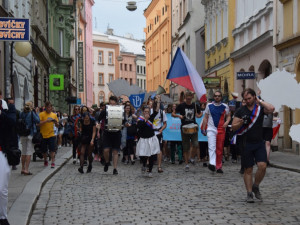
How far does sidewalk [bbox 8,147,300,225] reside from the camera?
8.21 meters

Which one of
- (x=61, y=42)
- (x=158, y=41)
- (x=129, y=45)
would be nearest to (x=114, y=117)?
(x=61, y=42)

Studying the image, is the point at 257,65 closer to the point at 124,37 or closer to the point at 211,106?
the point at 211,106

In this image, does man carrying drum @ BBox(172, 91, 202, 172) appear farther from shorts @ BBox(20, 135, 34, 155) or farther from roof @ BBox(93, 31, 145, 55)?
roof @ BBox(93, 31, 145, 55)

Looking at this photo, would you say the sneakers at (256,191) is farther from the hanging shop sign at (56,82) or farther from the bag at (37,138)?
the hanging shop sign at (56,82)

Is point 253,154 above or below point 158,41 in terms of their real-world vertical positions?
below

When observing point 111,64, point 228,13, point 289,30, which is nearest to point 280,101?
point 289,30

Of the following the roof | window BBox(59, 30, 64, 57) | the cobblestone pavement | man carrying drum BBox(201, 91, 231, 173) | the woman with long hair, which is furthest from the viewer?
the roof

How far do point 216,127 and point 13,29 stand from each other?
4.73 metres

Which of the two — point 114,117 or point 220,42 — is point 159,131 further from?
point 220,42

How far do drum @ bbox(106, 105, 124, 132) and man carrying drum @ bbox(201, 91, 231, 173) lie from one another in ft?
6.11

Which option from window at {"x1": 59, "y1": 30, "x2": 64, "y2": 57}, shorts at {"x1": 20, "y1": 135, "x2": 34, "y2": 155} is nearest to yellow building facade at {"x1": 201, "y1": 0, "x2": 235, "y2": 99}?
window at {"x1": 59, "y1": 30, "x2": 64, "y2": 57}

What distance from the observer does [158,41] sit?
68.2 m

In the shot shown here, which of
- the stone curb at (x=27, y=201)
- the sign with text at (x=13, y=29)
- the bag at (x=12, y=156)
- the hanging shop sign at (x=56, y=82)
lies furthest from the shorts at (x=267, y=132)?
the hanging shop sign at (x=56, y=82)

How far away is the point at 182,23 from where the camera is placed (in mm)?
50844
